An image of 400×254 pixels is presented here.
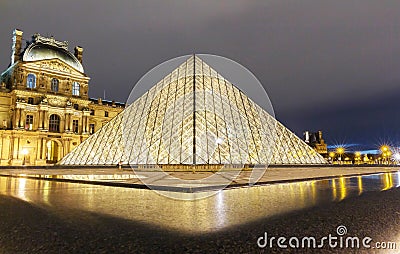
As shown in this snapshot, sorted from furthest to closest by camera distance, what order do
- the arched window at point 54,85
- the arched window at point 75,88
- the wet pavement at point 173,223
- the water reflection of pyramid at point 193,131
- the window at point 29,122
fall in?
the arched window at point 75,88 < the arched window at point 54,85 < the window at point 29,122 < the water reflection of pyramid at point 193,131 < the wet pavement at point 173,223

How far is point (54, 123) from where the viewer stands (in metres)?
45.8

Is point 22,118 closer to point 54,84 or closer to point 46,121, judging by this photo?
point 46,121

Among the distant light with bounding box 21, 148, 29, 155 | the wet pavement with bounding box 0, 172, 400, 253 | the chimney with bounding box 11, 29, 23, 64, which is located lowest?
the wet pavement with bounding box 0, 172, 400, 253

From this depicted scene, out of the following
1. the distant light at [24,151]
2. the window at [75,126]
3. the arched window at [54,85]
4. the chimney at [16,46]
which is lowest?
the distant light at [24,151]

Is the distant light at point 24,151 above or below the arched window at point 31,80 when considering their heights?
below

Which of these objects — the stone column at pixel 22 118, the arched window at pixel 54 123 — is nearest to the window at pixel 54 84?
the arched window at pixel 54 123

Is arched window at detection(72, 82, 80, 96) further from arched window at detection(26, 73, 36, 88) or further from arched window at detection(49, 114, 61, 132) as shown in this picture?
arched window at detection(26, 73, 36, 88)

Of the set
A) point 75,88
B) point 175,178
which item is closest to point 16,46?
point 75,88

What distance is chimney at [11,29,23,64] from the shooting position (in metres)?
47.4

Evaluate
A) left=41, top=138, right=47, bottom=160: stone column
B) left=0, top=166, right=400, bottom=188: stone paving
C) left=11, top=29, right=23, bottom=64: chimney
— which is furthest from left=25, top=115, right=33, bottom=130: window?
left=0, top=166, right=400, bottom=188: stone paving

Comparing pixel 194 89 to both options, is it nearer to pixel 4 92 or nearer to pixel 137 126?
pixel 137 126

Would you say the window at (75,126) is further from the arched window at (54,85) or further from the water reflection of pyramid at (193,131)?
the water reflection of pyramid at (193,131)

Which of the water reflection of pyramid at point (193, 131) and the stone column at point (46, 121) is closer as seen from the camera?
the water reflection of pyramid at point (193, 131)

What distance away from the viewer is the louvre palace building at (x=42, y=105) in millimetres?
41438
